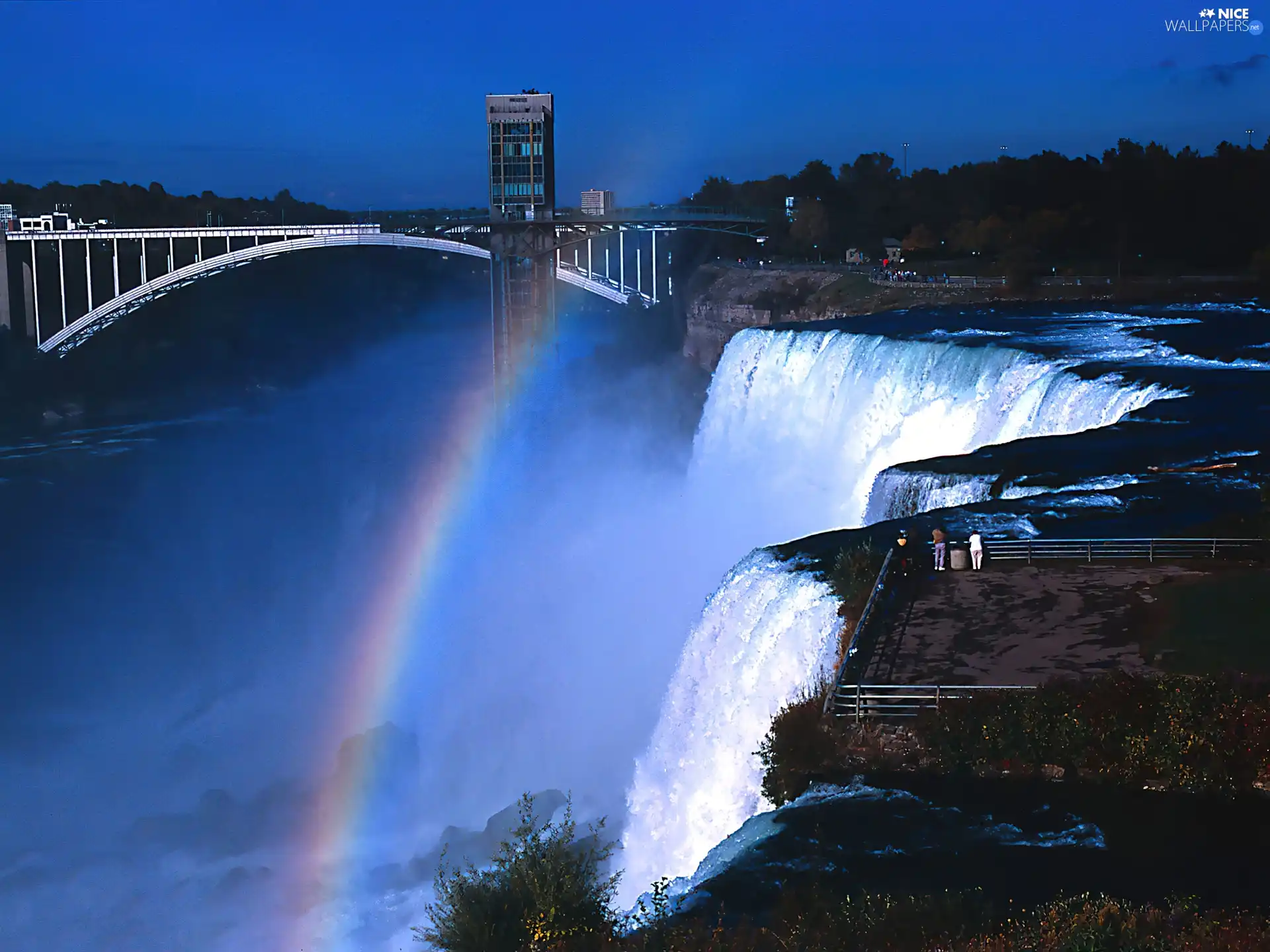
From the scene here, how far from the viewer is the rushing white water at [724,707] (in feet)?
48.4

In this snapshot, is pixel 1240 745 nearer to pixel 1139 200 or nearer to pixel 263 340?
pixel 1139 200

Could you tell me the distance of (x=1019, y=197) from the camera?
229ft

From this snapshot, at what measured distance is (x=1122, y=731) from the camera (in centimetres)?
1192

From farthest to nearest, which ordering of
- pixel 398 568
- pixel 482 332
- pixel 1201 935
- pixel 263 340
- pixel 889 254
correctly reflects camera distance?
pixel 482 332
pixel 263 340
pixel 889 254
pixel 398 568
pixel 1201 935

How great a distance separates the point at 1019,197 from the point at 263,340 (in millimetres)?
55896

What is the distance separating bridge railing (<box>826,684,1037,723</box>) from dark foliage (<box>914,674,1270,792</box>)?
0.38ft

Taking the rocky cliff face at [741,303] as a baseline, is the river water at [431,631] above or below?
below

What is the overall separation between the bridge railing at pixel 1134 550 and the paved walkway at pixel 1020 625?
20 cm

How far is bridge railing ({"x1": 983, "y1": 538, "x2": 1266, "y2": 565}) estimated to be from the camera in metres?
16.1

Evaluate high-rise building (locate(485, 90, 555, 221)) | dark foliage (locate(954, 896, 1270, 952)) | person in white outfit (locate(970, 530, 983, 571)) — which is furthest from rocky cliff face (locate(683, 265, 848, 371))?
dark foliage (locate(954, 896, 1270, 952))

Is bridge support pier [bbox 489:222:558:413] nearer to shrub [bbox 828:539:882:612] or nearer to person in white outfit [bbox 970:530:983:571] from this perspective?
shrub [bbox 828:539:882:612]

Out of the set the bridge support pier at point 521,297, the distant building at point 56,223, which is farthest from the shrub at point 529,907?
the distant building at point 56,223

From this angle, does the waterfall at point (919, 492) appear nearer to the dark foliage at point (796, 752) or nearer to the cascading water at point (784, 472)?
the cascading water at point (784, 472)

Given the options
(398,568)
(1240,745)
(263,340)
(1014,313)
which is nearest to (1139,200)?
(1014,313)
